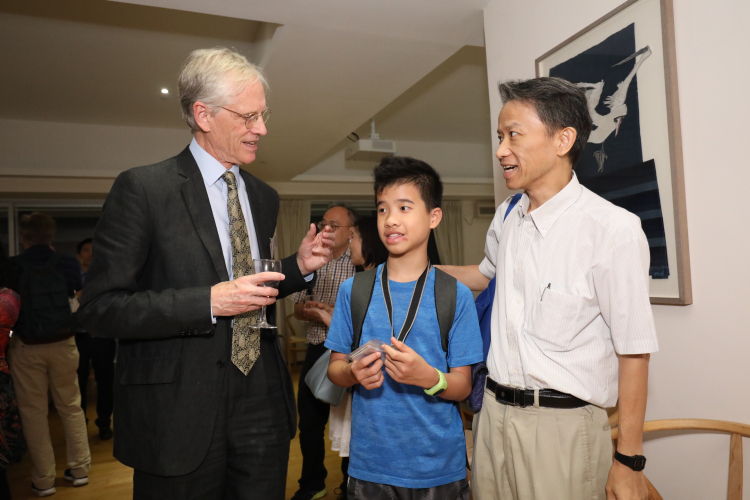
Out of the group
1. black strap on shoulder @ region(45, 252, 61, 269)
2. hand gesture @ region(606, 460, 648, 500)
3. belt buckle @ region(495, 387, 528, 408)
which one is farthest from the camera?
black strap on shoulder @ region(45, 252, 61, 269)

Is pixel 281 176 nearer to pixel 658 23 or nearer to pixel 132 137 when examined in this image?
pixel 132 137

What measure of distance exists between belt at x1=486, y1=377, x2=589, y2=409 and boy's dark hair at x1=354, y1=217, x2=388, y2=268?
5.45ft

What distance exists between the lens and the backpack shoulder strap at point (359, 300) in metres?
1.54

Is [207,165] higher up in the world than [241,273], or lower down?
higher up

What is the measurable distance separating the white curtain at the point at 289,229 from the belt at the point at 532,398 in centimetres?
811

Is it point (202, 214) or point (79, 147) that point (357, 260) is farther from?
point (79, 147)

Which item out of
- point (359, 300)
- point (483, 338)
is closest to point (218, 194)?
point (359, 300)

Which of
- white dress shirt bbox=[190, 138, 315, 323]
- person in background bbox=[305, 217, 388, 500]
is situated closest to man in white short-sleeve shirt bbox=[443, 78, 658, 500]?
white dress shirt bbox=[190, 138, 315, 323]

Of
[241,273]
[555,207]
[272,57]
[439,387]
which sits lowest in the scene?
[439,387]

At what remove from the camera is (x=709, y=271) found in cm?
166

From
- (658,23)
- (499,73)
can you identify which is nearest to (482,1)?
(499,73)

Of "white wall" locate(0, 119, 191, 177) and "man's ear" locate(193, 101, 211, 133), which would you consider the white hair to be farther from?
"white wall" locate(0, 119, 191, 177)

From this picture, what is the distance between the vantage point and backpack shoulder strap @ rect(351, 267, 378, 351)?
154cm

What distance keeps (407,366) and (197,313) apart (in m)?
0.59
